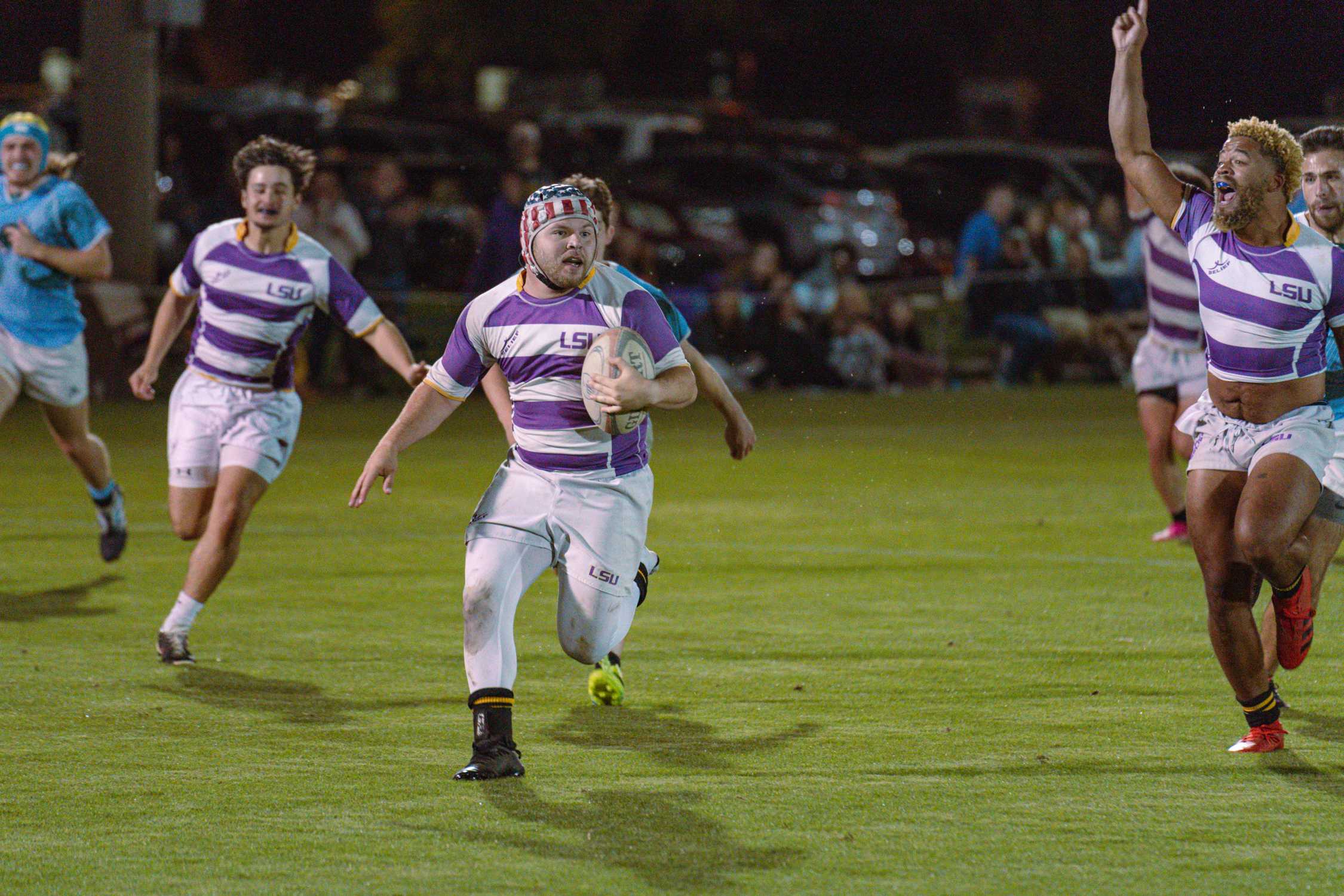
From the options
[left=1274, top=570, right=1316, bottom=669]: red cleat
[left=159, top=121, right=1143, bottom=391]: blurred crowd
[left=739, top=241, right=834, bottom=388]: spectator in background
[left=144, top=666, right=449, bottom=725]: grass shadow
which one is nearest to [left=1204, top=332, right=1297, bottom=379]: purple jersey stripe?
[left=1274, top=570, right=1316, bottom=669]: red cleat

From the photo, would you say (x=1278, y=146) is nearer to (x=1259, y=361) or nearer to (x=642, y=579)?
(x=1259, y=361)

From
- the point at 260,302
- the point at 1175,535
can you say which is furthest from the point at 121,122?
the point at 260,302

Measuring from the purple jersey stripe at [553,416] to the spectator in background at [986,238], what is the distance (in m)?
17.8

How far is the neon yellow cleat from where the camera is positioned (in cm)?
805

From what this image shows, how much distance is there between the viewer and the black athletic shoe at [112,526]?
1176cm

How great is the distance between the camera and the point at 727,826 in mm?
6199

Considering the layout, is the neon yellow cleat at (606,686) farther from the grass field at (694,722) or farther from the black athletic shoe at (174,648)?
Result: the black athletic shoe at (174,648)

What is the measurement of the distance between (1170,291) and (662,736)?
611 cm

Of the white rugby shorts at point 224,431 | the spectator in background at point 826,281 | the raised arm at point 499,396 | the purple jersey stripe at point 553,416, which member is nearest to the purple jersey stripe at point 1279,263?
the purple jersey stripe at point 553,416

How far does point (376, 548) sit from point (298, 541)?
0.59 m

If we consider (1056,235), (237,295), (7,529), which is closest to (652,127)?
(1056,235)

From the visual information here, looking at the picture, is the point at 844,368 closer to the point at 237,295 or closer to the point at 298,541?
the point at 298,541

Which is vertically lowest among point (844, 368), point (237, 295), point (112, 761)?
point (844, 368)

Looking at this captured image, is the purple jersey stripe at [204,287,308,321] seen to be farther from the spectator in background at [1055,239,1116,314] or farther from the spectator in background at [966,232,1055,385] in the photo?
the spectator in background at [1055,239,1116,314]
